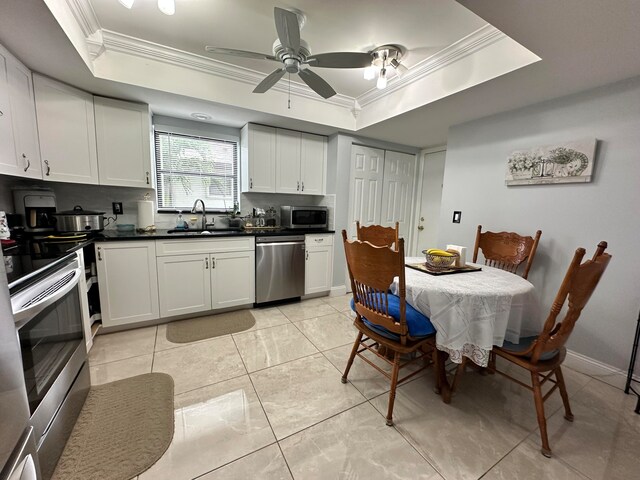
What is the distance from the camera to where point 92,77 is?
2018mm

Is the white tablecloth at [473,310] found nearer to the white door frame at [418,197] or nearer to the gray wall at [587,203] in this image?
the gray wall at [587,203]

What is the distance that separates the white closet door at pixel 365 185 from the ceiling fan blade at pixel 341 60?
1736 millimetres

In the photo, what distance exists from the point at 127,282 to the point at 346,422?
226 cm

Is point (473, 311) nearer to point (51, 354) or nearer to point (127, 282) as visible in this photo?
point (51, 354)

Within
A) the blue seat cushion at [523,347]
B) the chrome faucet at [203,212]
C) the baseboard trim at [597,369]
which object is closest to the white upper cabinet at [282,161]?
the chrome faucet at [203,212]

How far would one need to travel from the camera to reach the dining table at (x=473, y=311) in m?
1.38

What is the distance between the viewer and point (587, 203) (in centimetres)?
198

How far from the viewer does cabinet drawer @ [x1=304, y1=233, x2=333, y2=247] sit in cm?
330

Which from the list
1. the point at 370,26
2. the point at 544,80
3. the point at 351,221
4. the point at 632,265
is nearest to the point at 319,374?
the point at 351,221

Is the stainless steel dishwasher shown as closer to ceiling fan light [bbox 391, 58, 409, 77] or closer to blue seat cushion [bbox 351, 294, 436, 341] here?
blue seat cushion [bbox 351, 294, 436, 341]

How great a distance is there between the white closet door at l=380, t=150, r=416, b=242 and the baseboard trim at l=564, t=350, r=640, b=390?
249 cm

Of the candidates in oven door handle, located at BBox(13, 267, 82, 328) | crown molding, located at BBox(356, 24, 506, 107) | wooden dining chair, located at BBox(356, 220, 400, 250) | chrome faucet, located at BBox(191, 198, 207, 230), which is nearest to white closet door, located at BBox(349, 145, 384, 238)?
crown molding, located at BBox(356, 24, 506, 107)

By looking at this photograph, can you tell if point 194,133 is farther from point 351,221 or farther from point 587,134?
point 587,134

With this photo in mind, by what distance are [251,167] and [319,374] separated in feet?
7.88
